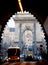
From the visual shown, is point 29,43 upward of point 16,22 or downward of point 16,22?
downward

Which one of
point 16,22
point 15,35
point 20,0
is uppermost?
point 16,22

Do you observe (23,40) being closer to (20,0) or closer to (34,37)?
(34,37)

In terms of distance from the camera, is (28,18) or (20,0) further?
(28,18)

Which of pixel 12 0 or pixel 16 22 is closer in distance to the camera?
pixel 12 0

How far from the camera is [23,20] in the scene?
192 feet

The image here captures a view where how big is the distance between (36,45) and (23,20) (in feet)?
28.8

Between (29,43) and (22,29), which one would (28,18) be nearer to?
(22,29)

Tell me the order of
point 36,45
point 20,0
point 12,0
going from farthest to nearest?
point 36,45 → point 12,0 → point 20,0

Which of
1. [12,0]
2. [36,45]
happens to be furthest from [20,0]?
[36,45]

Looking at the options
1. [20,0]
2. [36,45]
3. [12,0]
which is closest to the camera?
[20,0]

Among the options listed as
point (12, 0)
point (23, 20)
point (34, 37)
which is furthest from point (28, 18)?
point (12, 0)

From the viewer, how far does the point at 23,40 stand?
57.9m

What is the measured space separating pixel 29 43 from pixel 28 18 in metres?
7.75

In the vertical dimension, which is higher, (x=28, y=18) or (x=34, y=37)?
(x=28, y=18)
